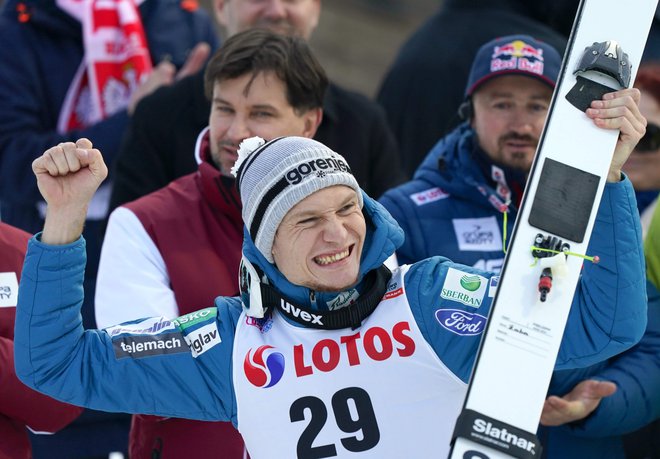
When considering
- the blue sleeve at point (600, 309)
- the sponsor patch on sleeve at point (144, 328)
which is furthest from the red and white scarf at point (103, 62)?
the blue sleeve at point (600, 309)

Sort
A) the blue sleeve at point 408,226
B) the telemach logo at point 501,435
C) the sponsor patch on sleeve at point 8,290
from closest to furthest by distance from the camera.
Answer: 1. the telemach logo at point 501,435
2. the sponsor patch on sleeve at point 8,290
3. the blue sleeve at point 408,226

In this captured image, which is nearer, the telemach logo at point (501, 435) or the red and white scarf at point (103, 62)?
the telemach logo at point (501, 435)

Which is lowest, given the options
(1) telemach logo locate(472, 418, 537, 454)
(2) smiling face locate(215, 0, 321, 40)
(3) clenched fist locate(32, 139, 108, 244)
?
(1) telemach logo locate(472, 418, 537, 454)

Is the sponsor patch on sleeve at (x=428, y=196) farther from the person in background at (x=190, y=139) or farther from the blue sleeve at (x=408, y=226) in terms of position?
the person in background at (x=190, y=139)

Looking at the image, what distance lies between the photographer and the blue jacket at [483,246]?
152 inches

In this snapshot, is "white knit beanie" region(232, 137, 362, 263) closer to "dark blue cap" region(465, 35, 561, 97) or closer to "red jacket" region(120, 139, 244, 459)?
"red jacket" region(120, 139, 244, 459)

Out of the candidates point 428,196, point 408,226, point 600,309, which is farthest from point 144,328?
point 428,196

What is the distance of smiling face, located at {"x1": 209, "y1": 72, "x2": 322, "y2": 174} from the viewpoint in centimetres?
386

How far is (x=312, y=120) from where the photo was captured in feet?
13.3

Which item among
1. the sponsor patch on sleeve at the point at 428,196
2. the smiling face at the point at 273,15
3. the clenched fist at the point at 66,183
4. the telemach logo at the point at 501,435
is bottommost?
the telemach logo at the point at 501,435

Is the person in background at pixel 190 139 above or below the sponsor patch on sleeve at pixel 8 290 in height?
above

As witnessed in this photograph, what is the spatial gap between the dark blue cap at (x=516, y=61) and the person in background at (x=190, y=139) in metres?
0.39

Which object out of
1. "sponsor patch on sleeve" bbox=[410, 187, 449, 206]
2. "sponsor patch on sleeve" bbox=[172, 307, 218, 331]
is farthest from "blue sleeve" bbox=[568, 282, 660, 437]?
"sponsor patch on sleeve" bbox=[172, 307, 218, 331]

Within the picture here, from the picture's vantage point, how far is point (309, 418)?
312 centimetres
